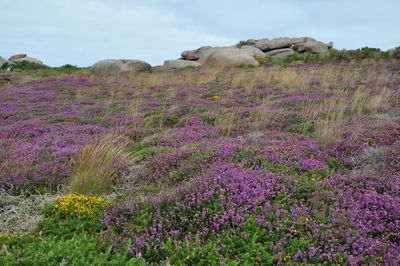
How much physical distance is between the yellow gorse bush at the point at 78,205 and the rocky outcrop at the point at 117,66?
3418 cm

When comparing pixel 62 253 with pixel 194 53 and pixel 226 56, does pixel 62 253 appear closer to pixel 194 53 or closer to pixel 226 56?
pixel 226 56

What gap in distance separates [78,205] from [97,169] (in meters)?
1.51

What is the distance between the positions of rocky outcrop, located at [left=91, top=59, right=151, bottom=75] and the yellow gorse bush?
112 feet

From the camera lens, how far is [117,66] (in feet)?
128

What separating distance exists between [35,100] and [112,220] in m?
16.6

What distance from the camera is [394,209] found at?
4457mm

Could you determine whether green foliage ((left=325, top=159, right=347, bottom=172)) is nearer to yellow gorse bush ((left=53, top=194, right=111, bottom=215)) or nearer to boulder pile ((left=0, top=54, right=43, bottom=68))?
yellow gorse bush ((left=53, top=194, right=111, bottom=215))

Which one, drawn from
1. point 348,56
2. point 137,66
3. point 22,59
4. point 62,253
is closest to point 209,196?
point 62,253

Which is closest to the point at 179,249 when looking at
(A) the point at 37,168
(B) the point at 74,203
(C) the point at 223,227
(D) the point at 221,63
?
(C) the point at 223,227

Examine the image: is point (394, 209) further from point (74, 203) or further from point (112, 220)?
point (74, 203)

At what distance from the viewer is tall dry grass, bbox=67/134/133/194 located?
617 cm

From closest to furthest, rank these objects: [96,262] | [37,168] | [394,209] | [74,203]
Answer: [96,262] → [394,209] → [74,203] → [37,168]

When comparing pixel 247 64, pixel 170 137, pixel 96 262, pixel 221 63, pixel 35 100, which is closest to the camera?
pixel 96 262

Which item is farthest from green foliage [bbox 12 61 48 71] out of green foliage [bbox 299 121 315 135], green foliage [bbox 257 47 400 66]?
green foliage [bbox 299 121 315 135]
